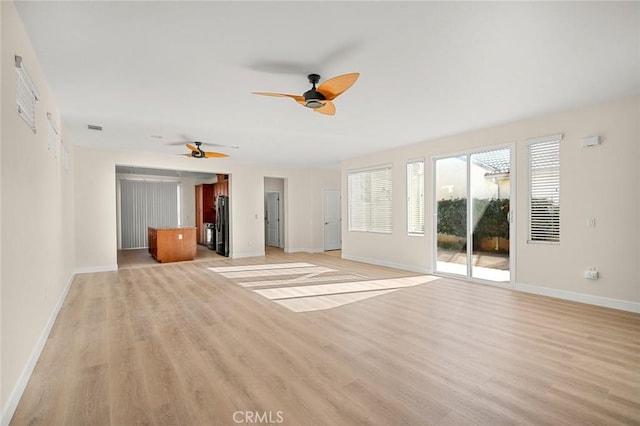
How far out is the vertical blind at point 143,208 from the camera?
1041 centimetres

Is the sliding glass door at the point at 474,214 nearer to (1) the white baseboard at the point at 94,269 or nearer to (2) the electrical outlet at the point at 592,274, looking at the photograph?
(2) the electrical outlet at the point at 592,274

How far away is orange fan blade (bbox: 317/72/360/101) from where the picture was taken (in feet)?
8.74

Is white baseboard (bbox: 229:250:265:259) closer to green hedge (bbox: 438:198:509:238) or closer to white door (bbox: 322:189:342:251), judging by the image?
white door (bbox: 322:189:342:251)

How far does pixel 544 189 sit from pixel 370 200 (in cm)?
364

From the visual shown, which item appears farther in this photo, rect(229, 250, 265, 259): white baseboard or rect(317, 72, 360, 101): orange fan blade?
rect(229, 250, 265, 259): white baseboard

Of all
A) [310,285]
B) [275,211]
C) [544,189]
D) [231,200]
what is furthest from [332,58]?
[275,211]

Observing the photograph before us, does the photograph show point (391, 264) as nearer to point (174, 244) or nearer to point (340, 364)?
A: point (340, 364)

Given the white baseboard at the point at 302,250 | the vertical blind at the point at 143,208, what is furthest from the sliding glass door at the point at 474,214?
the vertical blind at the point at 143,208

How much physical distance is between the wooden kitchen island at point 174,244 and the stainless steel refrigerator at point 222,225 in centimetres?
96

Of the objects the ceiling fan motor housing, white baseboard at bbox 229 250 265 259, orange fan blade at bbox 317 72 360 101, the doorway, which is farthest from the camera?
the doorway

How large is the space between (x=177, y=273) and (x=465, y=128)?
19.8 feet

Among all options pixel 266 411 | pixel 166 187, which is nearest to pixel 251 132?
pixel 266 411

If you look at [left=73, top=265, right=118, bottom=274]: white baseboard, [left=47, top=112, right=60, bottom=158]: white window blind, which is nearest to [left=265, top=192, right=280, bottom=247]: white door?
[left=73, top=265, right=118, bottom=274]: white baseboard

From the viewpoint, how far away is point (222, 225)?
8992 mm
